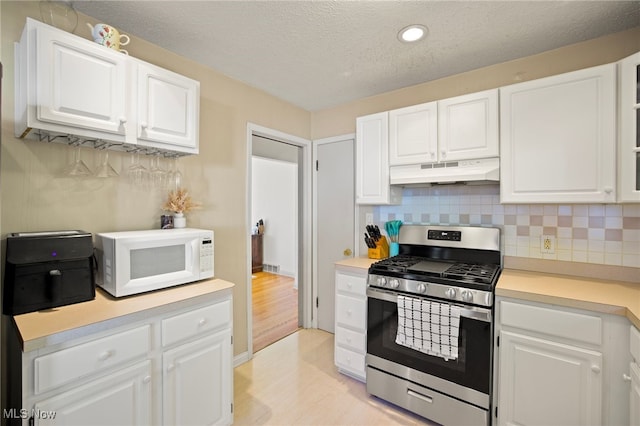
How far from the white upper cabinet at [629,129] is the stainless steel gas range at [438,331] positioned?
756mm

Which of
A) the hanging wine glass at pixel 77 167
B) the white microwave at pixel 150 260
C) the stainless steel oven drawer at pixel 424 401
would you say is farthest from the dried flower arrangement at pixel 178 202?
the stainless steel oven drawer at pixel 424 401

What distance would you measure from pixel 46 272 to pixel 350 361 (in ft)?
6.64

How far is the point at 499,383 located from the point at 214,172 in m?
2.39

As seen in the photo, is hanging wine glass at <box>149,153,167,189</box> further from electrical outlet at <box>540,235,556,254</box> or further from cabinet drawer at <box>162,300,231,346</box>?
electrical outlet at <box>540,235,556,254</box>

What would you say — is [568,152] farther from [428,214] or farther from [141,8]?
[141,8]

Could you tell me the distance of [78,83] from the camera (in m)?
1.42

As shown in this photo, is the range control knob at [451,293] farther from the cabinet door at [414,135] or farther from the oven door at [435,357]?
the cabinet door at [414,135]

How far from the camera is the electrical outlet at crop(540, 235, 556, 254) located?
2.04m

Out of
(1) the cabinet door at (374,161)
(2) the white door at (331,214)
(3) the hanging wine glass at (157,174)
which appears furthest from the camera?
(2) the white door at (331,214)

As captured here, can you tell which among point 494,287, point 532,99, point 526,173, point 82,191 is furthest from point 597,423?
point 82,191

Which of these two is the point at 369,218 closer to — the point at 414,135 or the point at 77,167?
the point at 414,135

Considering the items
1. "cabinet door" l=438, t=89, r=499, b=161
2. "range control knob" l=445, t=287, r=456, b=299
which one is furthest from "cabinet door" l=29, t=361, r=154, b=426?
"cabinet door" l=438, t=89, r=499, b=161

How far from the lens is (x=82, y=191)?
168cm

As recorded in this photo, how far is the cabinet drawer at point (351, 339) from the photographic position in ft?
7.49
